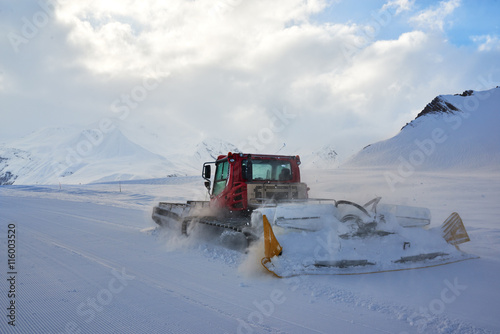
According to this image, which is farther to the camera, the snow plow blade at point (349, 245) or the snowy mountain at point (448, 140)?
the snowy mountain at point (448, 140)

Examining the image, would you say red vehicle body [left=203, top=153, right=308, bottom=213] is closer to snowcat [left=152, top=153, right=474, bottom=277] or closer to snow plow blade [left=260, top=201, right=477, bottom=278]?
snowcat [left=152, top=153, right=474, bottom=277]

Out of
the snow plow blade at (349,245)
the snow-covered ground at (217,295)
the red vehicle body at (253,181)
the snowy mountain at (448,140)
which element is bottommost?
the snow-covered ground at (217,295)

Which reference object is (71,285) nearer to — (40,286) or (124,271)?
(40,286)

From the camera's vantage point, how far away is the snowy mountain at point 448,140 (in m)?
44.7

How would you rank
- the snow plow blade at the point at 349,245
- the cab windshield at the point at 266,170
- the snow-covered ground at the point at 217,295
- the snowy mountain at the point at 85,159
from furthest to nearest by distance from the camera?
the snowy mountain at the point at 85,159, the cab windshield at the point at 266,170, the snow plow blade at the point at 349,245, the snow-covered ground at the point at 217,295

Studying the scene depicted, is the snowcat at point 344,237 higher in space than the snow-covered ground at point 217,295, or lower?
higher

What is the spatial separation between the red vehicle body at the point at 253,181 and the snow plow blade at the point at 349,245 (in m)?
1.76

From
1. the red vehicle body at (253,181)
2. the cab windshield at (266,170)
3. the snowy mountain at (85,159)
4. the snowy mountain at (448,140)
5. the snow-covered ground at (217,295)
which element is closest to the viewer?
the snow-covered ground at (217,295)

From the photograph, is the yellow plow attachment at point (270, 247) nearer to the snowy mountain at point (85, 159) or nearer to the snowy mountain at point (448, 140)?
the snowy mountain at point (448, 140)

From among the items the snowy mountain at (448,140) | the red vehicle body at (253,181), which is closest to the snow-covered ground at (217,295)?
the red vehicle body at (253,181)

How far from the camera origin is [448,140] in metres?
52.9

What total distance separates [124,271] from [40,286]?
1.05m

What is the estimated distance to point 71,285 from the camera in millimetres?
4066

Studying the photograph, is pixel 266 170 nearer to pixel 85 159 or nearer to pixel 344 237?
pixel 344 237
